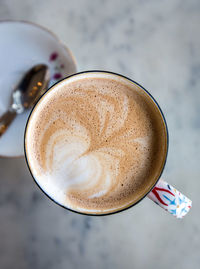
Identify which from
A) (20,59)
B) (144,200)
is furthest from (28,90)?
(144,200)

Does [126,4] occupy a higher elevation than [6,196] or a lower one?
higher

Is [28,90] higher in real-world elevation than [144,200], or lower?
higher

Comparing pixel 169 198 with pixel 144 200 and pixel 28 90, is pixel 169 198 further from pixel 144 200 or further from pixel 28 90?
pixel 28 90

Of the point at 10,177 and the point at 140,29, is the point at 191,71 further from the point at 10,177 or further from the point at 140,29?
the point at 10,177

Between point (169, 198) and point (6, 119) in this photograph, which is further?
point (6, 119)

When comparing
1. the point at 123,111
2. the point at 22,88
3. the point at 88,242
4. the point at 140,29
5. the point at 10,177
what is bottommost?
the point at 88,242

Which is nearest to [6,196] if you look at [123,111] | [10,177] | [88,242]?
[10,177]
